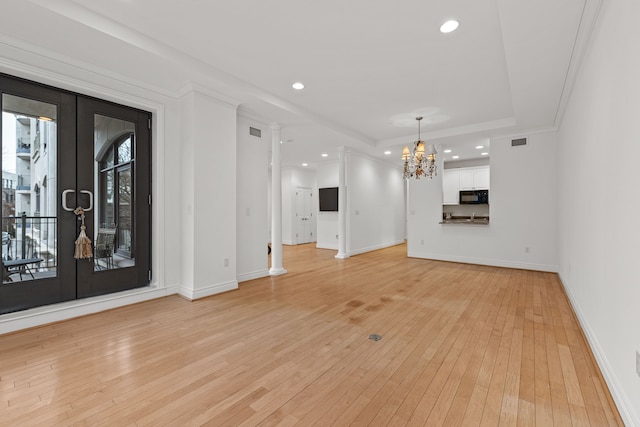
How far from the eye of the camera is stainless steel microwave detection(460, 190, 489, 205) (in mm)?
7637

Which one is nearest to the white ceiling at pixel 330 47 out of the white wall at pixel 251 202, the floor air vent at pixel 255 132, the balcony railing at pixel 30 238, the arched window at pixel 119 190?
the floor air vent at pixel 255 132

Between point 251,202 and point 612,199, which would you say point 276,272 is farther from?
point 612,199

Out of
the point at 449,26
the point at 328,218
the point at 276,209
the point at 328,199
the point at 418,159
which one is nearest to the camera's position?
the point at 449,26

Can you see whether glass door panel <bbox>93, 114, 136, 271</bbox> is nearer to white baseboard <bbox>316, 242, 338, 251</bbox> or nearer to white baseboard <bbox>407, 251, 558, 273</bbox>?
white baseboard <bbox>316, 242, 338, 251</bbox>

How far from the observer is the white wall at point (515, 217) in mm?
5504

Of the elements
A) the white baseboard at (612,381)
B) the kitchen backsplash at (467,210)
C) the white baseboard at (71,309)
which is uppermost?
the kitchen backsplash at (467,210)

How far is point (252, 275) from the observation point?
16.0ft

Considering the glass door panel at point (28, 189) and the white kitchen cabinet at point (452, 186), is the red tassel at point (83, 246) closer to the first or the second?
the glass door panel at point (28, 189)

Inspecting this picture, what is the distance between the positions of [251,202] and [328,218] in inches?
169

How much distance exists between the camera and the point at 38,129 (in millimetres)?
3012

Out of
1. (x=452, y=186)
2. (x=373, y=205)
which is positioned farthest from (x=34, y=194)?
(x=452, y=186)

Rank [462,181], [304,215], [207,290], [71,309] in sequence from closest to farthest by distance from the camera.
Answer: [71,309], [207,290], [462,181], [304,215]

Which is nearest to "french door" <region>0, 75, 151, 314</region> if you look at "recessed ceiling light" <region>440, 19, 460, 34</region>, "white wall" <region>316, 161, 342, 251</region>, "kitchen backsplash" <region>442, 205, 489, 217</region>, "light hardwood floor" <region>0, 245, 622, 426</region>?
"light hardwood floor" <region>0, 245, 622, 426</region>

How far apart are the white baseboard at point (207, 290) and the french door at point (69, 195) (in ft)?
1.79
